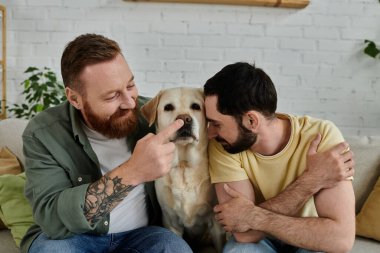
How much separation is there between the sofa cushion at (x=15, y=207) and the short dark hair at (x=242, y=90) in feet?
3.38

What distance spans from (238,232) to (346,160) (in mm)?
446

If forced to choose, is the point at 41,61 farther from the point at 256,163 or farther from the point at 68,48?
the point at 256,163

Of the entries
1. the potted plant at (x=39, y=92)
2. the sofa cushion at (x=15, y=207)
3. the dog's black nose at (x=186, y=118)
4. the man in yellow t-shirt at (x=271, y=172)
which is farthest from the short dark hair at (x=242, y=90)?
the potted plant at (x=39, y=92)

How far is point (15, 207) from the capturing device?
6.23 feet

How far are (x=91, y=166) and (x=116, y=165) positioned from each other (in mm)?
102

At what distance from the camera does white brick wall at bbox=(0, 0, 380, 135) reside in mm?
2904

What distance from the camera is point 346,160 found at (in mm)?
1398

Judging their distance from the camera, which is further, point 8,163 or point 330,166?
point 8,163

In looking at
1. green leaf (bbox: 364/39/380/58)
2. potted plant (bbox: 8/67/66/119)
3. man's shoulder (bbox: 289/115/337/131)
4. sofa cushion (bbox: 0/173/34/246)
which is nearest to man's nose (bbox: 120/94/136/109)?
man's shoulder (bbox: 289/115/337/131)

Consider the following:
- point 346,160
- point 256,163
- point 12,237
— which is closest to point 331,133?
point 346,160

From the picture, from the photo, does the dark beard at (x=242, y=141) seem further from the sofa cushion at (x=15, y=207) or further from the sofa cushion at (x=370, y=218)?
the sofa cushion at (x=15, y=207)

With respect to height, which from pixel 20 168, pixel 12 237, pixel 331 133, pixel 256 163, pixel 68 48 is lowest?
pixel 12 237

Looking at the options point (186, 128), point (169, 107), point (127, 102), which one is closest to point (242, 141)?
point (186, 128)

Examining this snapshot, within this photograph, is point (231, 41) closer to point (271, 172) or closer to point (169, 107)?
point (169, 107)
